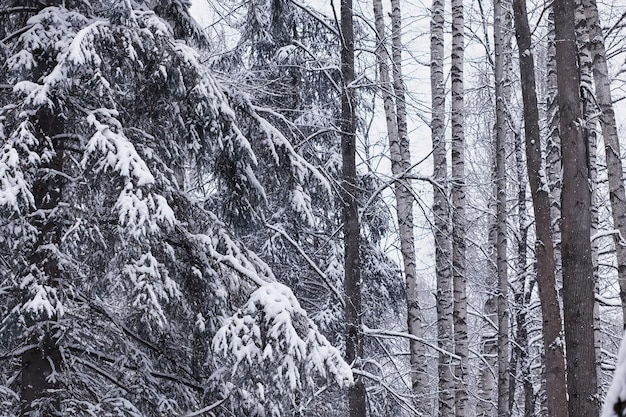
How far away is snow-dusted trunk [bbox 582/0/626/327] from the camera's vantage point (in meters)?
8.18

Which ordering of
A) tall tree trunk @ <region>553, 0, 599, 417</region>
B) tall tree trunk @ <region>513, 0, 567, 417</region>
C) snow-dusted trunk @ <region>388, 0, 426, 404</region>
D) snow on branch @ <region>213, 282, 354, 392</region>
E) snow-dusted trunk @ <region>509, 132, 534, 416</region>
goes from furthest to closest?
snow-dusted trunk @ <region>509, 132, 534, 416</region> < snow-dusted trunk @ <region>388, 0, 426, 404</region> < tall tree trunk @ <region>513, 0, 567, 417</region> < tall tree trunk @ <region>553, 0, 599, 417</region> < snow on branch @ <region>213, 282, 354, 392</region>

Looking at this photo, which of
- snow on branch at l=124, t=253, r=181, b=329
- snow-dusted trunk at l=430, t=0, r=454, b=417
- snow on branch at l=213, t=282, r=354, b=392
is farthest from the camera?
snow-dusted trunk at l=430, t=0, r=454, b=417

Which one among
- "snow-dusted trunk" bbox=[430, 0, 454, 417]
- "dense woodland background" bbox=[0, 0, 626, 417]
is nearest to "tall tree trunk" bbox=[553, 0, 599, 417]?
"dense woodland background" bbox=[0, 0, 626, 417]

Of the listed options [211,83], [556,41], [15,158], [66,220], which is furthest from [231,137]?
[556,41]

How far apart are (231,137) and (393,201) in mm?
6127

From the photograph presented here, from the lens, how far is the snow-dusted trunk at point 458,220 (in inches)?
408

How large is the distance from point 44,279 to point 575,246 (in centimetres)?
551

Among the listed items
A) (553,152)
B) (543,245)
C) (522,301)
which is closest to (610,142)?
(543,245)

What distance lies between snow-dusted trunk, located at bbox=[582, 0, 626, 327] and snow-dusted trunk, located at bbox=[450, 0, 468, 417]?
2.23 m

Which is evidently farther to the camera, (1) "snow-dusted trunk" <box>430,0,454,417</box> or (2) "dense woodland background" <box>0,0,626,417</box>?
(1) "snow-dusted trunk" <box>430,0,454,417</box>

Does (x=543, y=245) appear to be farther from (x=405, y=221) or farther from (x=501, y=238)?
(x=501, y=238)

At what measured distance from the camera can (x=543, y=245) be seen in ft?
27.7

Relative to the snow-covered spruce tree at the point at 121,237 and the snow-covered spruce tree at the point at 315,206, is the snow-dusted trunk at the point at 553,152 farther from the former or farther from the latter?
the snow-covered spruce tree at the point at 121,237

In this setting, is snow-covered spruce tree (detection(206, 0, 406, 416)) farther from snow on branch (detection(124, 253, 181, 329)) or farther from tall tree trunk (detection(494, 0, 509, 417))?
snow on branch (detection(124, 253, 181, 329))
